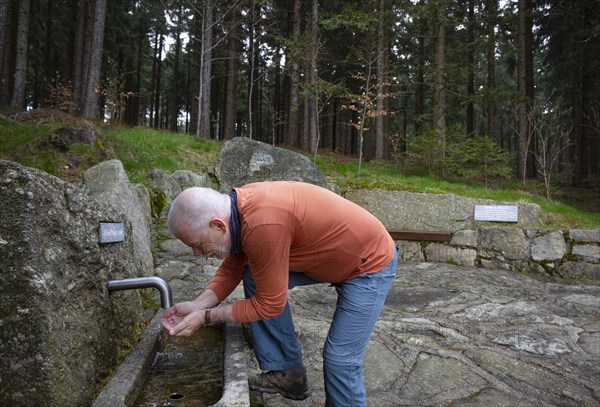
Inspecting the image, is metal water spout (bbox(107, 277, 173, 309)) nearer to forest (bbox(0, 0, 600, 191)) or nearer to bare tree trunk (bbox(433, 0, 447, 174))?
forest (bbox(0, 0, 600, 191))

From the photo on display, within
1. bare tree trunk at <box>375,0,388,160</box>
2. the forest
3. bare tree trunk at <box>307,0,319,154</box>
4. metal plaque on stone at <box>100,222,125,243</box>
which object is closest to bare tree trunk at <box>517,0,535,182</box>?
the forest

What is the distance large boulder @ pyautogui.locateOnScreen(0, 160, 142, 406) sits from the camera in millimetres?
1390

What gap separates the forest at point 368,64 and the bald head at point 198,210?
882 cm

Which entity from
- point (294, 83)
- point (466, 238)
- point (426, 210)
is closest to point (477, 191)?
point (426, 210)

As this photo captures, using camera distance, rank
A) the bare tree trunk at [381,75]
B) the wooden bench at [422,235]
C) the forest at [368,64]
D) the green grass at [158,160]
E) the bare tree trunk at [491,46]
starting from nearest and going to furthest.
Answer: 1. the green grass at [158,160]
2. the wooden bench at [422,235]
3. the forest at [368,64]
4. the bare tree trunk at [381,75]
5. the bare tree trunk at [491,46]

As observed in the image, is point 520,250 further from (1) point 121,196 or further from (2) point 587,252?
(1) point 121,196

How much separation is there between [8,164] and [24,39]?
12.7 metres

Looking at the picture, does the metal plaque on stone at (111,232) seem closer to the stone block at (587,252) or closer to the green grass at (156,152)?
the green grass at (156,152)

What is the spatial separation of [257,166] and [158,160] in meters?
1.97

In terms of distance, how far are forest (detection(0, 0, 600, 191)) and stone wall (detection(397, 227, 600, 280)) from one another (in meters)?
3.74

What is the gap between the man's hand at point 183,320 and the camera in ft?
5.49

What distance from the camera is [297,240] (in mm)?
1710

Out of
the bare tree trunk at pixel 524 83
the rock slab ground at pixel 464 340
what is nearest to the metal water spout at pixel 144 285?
the rock slab ground at pixel 464 340

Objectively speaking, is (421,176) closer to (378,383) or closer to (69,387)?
(378,383)
